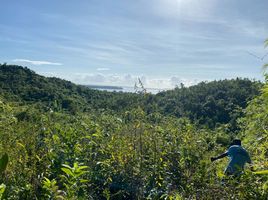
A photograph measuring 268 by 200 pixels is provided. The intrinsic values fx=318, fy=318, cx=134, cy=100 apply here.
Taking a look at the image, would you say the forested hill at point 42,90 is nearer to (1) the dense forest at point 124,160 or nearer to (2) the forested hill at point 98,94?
(2) the forested hill at point 98,94

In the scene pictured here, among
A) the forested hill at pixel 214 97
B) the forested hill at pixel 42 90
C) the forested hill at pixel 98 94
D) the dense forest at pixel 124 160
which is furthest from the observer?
the forested hill at pixel 42 90

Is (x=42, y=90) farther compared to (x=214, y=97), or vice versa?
(x=214, y=97)

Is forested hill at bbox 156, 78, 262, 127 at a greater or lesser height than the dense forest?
greater

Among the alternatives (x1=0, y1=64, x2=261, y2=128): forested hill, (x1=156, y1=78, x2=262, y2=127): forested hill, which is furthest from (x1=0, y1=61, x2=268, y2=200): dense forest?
(x1=156, y1=78, x2=262, y2=127): forested hill

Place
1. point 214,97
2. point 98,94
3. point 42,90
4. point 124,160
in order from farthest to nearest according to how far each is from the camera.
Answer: point 98,94 < point 214,97 < point 42,90 < point 124,160

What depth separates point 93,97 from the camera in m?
57.2

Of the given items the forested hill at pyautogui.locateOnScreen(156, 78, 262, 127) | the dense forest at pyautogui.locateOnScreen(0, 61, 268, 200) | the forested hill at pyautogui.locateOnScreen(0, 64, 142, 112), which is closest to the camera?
the dense forest at pyautogui.locateOnScreen(0, 61, 268, 200)

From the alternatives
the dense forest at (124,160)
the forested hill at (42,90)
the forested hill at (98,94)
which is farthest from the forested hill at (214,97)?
the dense forest at (124,160)

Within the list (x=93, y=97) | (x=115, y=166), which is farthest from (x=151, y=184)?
(x=93, y=97)

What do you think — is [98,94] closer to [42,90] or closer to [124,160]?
[42,90]

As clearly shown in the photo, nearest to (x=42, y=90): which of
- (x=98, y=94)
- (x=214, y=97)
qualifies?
(x=98, y=94)

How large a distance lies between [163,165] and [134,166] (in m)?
0.33

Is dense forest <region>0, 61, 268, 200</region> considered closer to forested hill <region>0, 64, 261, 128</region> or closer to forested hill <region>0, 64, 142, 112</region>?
forested hill <region>0, 64, 261, 128</region>

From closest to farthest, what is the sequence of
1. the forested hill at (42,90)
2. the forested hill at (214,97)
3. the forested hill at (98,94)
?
1. the forested hill at (98,94)
2. the forested hill at (214,97)
3. the forested hill at (42,90)
